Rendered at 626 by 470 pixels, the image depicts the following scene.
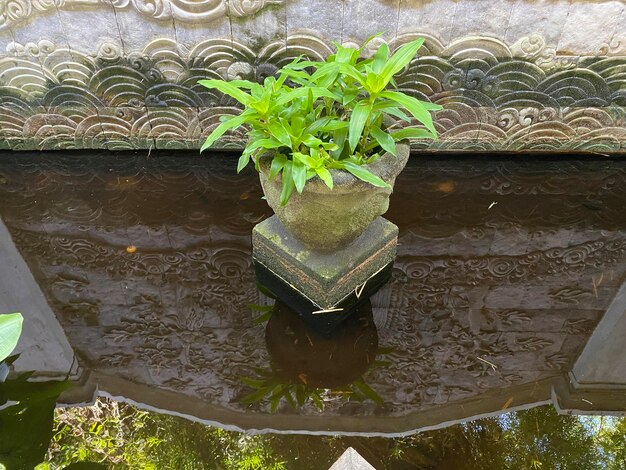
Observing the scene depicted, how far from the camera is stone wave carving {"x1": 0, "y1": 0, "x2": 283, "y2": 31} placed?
9.93 ft

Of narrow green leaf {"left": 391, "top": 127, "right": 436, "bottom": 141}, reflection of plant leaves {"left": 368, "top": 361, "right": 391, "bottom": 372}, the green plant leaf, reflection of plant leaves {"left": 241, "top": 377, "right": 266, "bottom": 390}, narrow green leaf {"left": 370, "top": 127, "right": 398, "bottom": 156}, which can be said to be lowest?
reflection of plant leaves {"left": 241, "top": 377, "right": 266, "bottom": 390}

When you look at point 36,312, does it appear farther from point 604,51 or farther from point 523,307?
point 604,51

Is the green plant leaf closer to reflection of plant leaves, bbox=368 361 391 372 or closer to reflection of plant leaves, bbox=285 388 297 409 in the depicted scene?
reflection of plant leaves, bbox=285 388 297 409

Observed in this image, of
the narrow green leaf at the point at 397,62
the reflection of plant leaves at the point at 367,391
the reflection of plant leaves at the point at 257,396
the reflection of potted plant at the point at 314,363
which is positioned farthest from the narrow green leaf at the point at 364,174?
the reflection of plant leaves at the point at 257,396

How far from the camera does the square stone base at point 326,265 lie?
263 cm

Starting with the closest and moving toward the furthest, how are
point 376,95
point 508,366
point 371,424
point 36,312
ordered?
1. point 376,95
2. point 371,424
3. point 508,366
4. point 36,312

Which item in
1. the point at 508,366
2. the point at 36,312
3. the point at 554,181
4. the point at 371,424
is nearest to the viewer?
the point at 371,424

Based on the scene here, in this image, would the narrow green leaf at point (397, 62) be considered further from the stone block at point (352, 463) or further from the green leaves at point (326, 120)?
the stone block at point (352, 463)

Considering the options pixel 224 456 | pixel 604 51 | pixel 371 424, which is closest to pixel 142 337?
pixel 224 456

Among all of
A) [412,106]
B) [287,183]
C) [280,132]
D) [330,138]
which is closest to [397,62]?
[412,106]

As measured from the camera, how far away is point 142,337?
8.93ft

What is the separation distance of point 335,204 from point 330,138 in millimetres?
334

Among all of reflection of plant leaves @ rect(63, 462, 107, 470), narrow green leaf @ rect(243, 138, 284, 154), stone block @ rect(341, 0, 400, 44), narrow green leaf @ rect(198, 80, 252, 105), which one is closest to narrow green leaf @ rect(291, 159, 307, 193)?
narrow green leaf @ rect(243, 138, 284, 154)

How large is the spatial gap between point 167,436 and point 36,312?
1.03m
